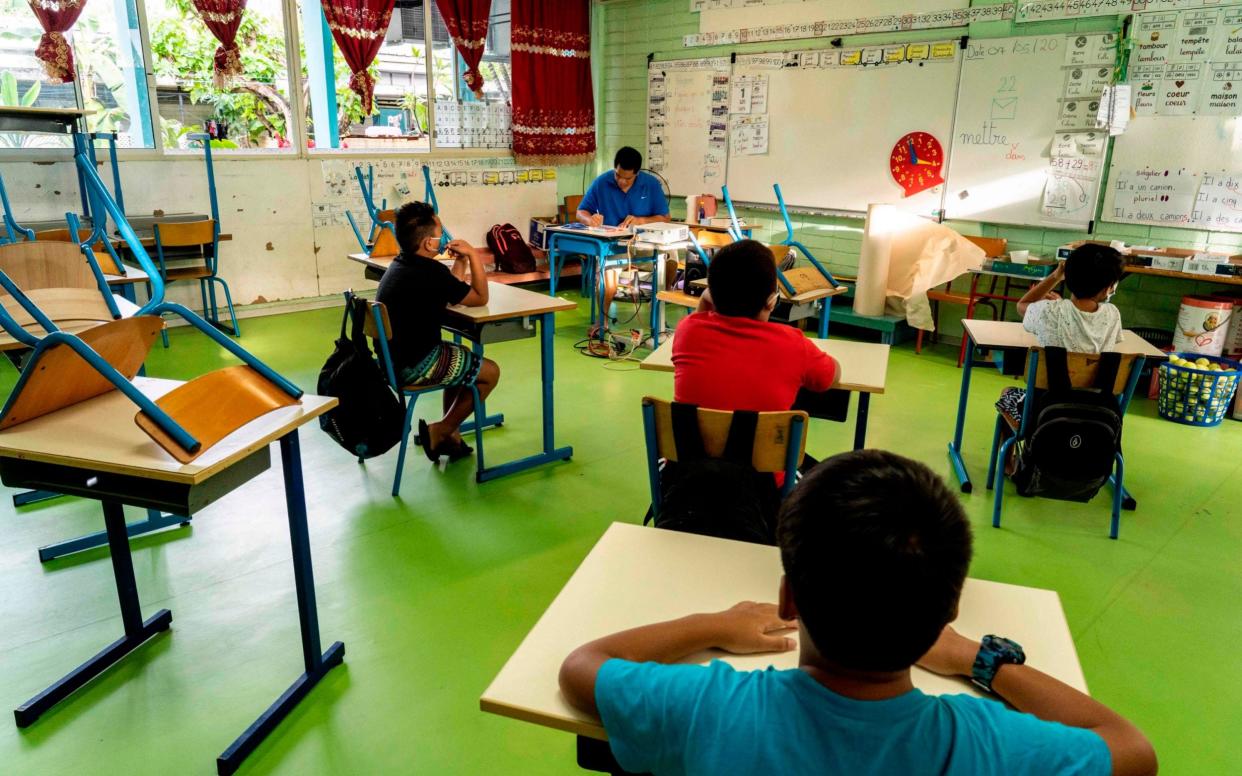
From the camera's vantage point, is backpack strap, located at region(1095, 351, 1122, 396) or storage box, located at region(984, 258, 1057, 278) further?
storage box, located at region(984, 258, 1057, 278)

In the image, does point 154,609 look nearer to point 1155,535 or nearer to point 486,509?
point 486,509

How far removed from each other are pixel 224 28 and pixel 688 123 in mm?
3672

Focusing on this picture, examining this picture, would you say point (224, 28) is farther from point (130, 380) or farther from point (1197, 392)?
point (1197, 392)

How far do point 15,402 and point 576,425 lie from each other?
257 cm

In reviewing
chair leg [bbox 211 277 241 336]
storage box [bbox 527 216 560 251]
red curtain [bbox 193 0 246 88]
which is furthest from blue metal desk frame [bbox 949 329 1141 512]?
red curtain [bbox 193 0 246 88]

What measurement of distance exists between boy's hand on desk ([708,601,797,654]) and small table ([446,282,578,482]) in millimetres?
2261

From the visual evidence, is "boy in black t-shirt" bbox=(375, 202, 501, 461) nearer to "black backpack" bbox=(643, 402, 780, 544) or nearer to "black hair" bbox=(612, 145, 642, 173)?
"black backpack" bbox=(643, 402, 780, 544)

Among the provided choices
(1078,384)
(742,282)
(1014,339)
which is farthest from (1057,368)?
(742,282)

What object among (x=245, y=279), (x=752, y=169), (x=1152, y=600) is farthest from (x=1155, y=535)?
(x=245, y=279)

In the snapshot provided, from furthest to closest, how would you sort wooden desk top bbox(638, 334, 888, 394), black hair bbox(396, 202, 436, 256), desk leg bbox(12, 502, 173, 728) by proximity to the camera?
black hair bbox(396, 202, 436, 256) → wooden desk top bbox(638, 334, 888, 394) → desk leg bbox(12, 502, 173, 728)

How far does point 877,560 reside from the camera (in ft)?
2.41

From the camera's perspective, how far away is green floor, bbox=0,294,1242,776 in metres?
1.92

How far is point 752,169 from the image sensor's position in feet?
22.2

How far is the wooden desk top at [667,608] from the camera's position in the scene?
1049mm
